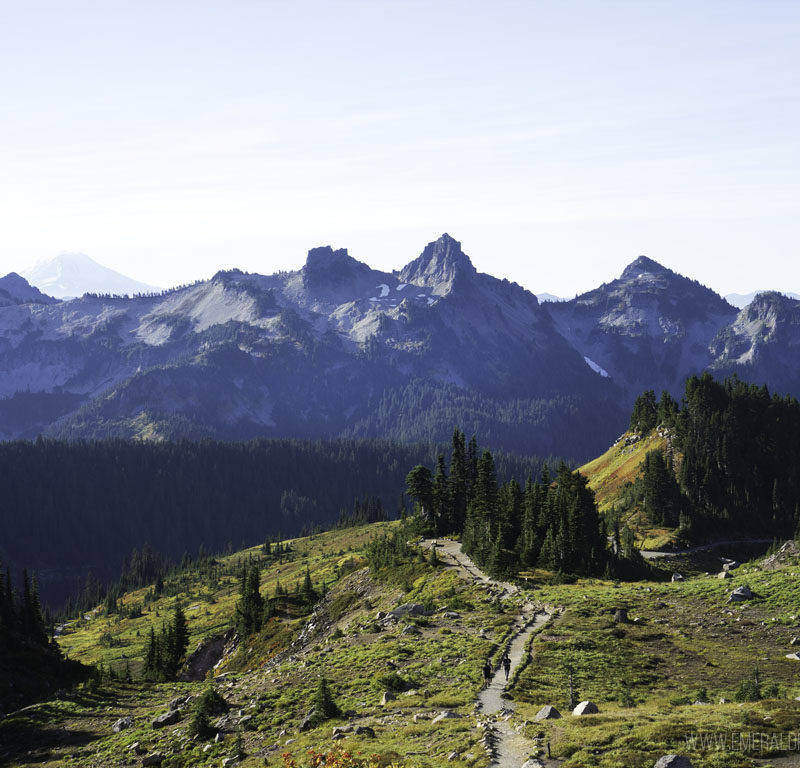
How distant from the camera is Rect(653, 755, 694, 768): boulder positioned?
25875 mm

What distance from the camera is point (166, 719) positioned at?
1959 inches

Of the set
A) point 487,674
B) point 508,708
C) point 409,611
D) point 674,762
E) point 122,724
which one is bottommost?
point 122,724

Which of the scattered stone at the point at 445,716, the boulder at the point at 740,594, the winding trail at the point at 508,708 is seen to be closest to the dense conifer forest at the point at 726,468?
the boulder at the point at 740,594

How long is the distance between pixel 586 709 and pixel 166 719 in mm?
29205

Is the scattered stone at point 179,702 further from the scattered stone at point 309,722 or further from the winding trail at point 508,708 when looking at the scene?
the winding trail at point 508,708

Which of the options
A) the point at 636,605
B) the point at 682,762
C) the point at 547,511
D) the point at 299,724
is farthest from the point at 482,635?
the point at 547,511

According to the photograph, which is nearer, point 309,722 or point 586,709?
point 586,709

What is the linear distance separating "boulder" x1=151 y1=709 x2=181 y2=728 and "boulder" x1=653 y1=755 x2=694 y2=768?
34.9m

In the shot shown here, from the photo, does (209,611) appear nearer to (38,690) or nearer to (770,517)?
(38,690)

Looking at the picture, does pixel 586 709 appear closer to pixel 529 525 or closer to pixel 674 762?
pixel 674 762

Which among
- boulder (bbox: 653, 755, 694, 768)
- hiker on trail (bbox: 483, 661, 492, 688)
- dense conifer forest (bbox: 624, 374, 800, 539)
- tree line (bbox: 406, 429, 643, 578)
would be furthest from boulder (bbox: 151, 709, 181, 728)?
dense conifer forest (bbox: 624, 374, 800, 539)

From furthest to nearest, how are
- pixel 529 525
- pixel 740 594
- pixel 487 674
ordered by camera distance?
pixel 529 525
pixel 740 594
pixel 487 674

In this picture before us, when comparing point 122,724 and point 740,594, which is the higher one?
point 740,594

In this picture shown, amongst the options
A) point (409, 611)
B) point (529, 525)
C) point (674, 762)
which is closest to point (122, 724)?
point (409, 611)
